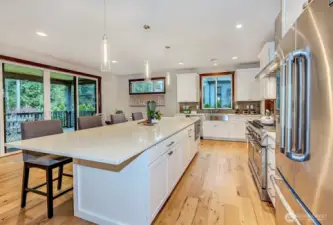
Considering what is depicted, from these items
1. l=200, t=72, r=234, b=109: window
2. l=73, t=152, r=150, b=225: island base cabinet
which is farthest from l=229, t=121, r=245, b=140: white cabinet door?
l=73, t=152, r=150, b=225: island base cabinet

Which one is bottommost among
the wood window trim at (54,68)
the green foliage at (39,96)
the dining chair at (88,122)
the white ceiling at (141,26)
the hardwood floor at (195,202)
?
the hardwood floor at (195,202)

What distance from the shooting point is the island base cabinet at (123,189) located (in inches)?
61.1

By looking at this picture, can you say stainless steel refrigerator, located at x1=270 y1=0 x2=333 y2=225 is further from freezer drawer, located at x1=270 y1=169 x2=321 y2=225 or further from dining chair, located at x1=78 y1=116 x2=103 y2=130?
dining chair, located at x1=78 y1=116 x2=103 y2=130

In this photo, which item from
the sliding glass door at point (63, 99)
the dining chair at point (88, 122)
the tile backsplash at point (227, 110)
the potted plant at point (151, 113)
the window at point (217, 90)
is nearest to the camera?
the dining chair at point (88, 122)

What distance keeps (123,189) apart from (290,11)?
2.20m

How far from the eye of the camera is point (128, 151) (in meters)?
1.35

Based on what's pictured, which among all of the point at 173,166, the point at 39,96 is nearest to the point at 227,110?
A: the point at 173,166

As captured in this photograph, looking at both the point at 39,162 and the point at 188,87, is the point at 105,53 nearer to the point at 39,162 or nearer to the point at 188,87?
the point at 39,162

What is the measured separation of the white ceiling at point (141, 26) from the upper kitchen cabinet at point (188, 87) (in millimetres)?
1483

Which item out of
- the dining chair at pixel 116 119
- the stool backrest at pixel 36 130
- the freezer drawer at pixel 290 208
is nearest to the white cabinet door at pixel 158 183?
the freezer drawer at pixel 290 208

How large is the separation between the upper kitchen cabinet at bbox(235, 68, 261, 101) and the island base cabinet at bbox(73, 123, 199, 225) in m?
4.53

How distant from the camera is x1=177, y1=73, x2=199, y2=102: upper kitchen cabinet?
6250 mm

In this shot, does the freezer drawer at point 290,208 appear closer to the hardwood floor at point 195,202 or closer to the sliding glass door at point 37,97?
the hardwood floor at point 195,202

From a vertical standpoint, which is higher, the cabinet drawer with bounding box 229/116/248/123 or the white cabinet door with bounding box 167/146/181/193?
the cabinet drawer with bounding box 229/116/248/123
